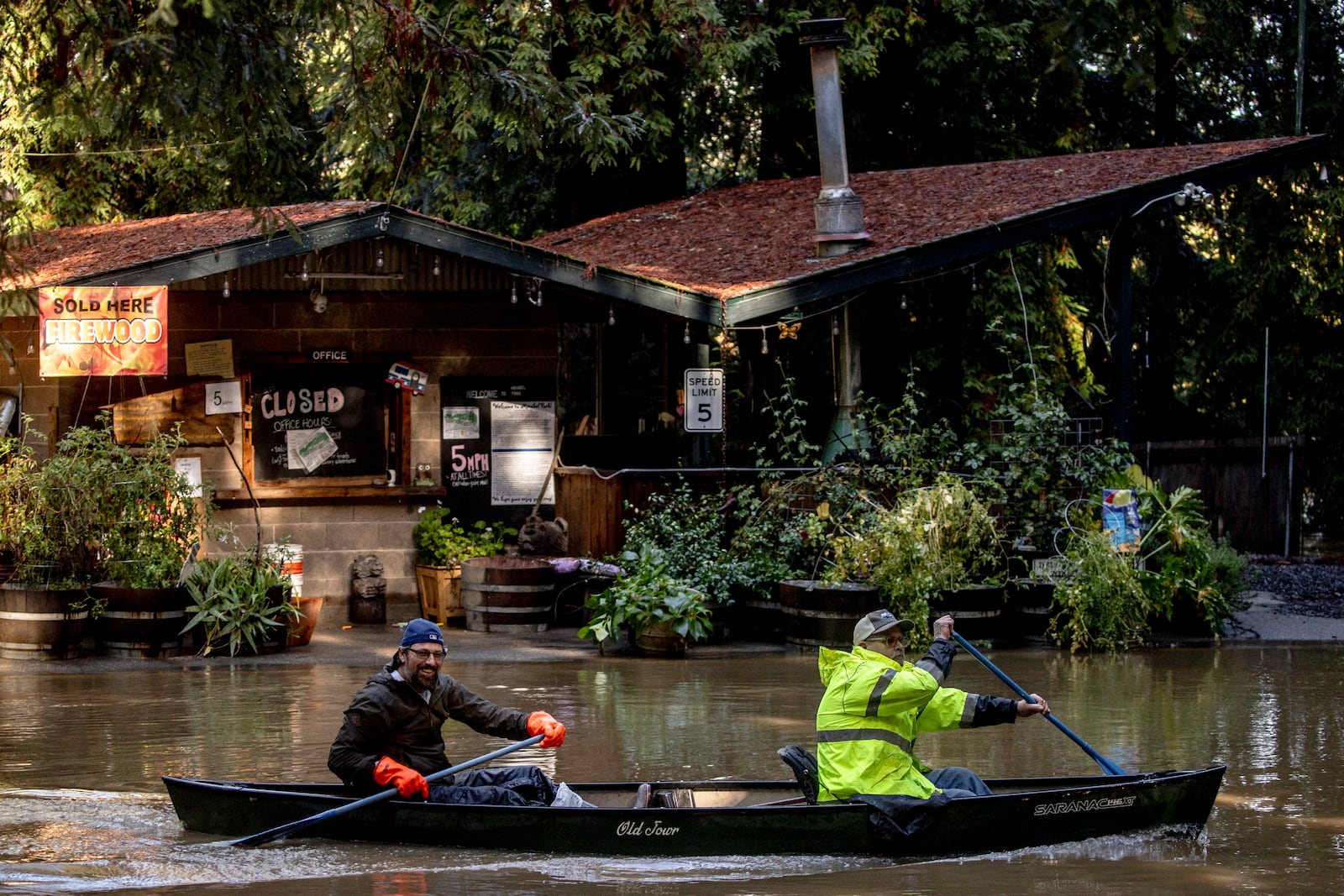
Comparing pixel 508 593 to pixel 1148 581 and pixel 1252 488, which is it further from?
pixel 1252 488

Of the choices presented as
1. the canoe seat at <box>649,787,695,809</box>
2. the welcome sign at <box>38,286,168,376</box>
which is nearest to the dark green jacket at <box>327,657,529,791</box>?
the canoe seat at <box>649,787,695,809</box>

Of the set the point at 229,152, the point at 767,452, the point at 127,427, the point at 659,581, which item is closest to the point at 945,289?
the point at 767,452

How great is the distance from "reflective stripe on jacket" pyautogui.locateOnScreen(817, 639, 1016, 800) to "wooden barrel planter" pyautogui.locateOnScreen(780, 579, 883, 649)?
6.35 m

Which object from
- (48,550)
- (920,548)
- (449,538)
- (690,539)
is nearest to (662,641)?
(690,539)

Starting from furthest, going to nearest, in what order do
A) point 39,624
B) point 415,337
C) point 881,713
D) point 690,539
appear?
point 415,337
point 690,539
point 39,624
point 881,713

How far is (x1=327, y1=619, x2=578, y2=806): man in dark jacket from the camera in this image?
875 centimetres

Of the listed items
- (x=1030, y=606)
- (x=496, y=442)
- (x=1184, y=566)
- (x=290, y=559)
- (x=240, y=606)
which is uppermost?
(x=496, y=442)

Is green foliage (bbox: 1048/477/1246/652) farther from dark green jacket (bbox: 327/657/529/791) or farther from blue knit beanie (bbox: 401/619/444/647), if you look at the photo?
blue knit beanie (bbox: 401/619/444/647)

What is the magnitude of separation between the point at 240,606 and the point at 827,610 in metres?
5.56

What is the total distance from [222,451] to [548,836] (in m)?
9.67

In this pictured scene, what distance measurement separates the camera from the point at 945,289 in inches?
950

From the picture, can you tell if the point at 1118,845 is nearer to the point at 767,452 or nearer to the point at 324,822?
the point at 324,822

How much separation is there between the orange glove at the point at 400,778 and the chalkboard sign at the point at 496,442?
9259mm

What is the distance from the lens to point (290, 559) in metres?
16.1
